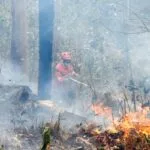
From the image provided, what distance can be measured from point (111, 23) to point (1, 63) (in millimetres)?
7217

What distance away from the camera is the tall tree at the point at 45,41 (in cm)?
1009

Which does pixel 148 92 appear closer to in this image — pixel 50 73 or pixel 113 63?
pixel 50 73

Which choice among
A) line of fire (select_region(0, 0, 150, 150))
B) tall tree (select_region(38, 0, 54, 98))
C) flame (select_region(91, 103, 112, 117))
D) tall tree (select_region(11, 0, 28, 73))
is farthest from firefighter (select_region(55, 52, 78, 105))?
tall tree (select_region(11, 0, 28, 73))

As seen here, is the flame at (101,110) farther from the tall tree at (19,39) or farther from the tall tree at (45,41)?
the tall tree at (19,39)

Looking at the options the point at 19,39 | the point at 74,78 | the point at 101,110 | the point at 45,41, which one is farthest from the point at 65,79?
the point at 19,39

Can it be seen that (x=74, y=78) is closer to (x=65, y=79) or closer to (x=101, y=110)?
(x=65, y=79)

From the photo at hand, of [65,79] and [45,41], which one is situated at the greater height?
[45,41]

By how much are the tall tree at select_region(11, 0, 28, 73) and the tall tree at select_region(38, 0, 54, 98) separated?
6.05 ft

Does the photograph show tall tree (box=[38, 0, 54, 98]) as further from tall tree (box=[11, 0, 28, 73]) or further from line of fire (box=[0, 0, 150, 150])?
tall tree (box=[11, 0, 28, 73])

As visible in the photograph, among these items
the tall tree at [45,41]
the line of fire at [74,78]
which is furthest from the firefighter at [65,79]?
the tall tree at [45,41]

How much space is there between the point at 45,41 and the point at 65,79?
134cm

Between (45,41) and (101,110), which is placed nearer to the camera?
(101,110)

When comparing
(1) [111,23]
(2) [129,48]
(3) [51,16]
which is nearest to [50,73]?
(3) [51,16]

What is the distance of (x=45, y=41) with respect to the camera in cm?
1026
